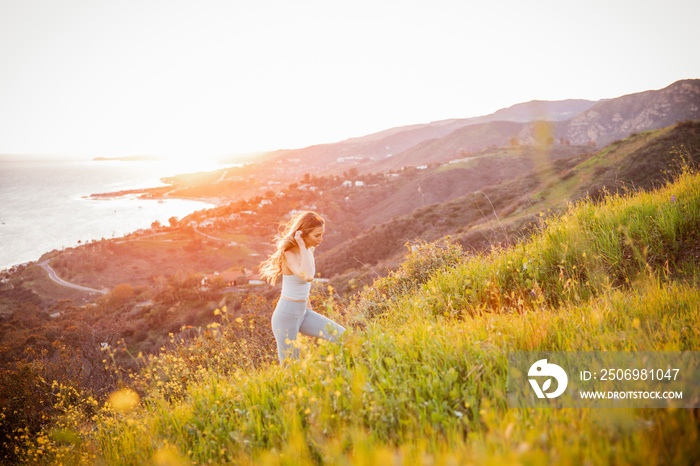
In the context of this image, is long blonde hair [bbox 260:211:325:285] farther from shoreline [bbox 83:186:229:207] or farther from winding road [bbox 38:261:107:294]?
shoreline [bbox 83:186:229:207]

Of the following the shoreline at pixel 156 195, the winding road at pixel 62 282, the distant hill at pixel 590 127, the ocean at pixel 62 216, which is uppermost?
the distant hill at pixel 590 127

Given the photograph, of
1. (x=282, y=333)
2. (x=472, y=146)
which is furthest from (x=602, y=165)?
(x=472, y=146)

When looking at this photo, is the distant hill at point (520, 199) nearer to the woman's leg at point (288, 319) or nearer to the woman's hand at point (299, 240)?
the woman's hand at point (299, 240)

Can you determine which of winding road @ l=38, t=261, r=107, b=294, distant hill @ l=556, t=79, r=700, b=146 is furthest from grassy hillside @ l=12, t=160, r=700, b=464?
distant hill @ l=556, t=79, r=700, b=146

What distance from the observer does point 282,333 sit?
3.93 metres

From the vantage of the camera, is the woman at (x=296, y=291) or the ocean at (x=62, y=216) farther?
the ocean at (x=62, y=216)

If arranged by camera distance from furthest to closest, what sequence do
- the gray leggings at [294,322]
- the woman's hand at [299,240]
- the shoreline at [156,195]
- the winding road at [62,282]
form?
the shoreline at [156,195] < the winding road at [62,282] < the woman's hand at [299,240] < the gray leggings at [294,322]

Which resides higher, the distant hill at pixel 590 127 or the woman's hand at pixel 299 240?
the distant hill at pixel 590 127

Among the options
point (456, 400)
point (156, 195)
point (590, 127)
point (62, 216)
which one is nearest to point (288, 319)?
point (456, 400)

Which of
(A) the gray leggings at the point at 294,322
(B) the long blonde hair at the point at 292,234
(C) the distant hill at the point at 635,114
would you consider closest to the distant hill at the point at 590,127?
(C) the distant hill at the point at 635,114

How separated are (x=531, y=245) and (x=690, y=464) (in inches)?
141

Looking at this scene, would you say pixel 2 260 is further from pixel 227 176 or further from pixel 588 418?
pixel 227 176

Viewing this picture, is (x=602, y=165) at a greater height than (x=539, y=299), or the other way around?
(x=602, y=165)

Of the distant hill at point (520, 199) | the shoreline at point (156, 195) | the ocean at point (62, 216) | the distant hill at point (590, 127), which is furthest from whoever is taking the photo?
the shoreline at point (156, 195)
